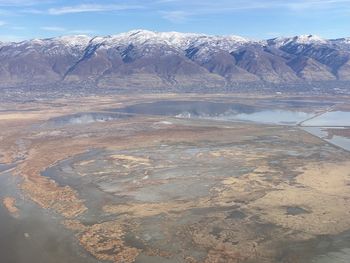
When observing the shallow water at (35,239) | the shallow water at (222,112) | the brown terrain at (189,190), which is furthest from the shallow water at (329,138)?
the shallow water at (35,239)

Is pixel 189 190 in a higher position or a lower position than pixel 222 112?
higher

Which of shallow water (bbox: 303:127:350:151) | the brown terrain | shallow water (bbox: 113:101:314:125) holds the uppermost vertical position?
the brown terrain

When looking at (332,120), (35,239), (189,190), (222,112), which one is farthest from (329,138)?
(35,239)

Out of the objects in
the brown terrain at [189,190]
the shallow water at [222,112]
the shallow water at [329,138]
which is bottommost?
the shallow water at [222,112]

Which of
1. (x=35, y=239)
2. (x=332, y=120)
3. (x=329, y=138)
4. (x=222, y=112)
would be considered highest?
(x=35, y=239)

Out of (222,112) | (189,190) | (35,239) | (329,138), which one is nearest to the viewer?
(35,239)

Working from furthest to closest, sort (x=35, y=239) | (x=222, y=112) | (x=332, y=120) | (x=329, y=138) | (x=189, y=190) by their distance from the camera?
(x=222, y=112), (x=332, y=120), (x=329, y=138), (x=189, y=190), (x=35, y=239)

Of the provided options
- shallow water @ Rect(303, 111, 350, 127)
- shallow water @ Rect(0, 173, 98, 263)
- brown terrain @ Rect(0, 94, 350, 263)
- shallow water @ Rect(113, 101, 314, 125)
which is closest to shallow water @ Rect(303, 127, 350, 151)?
brown terrain @ Rect(0, 94, 350, 263)

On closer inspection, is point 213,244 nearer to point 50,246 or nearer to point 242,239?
point 242,239

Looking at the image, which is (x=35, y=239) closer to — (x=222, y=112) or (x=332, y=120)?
(x=332, y=120)

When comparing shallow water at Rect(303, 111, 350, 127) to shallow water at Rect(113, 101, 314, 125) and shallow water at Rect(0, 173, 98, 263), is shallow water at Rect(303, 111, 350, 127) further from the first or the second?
shallow water at Rect(0, 173, 98, 263)

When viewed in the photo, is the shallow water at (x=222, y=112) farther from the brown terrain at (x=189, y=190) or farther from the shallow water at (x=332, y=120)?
the brown terrain at (x=189, y=190)

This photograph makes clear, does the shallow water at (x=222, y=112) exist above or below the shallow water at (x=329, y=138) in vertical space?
below
